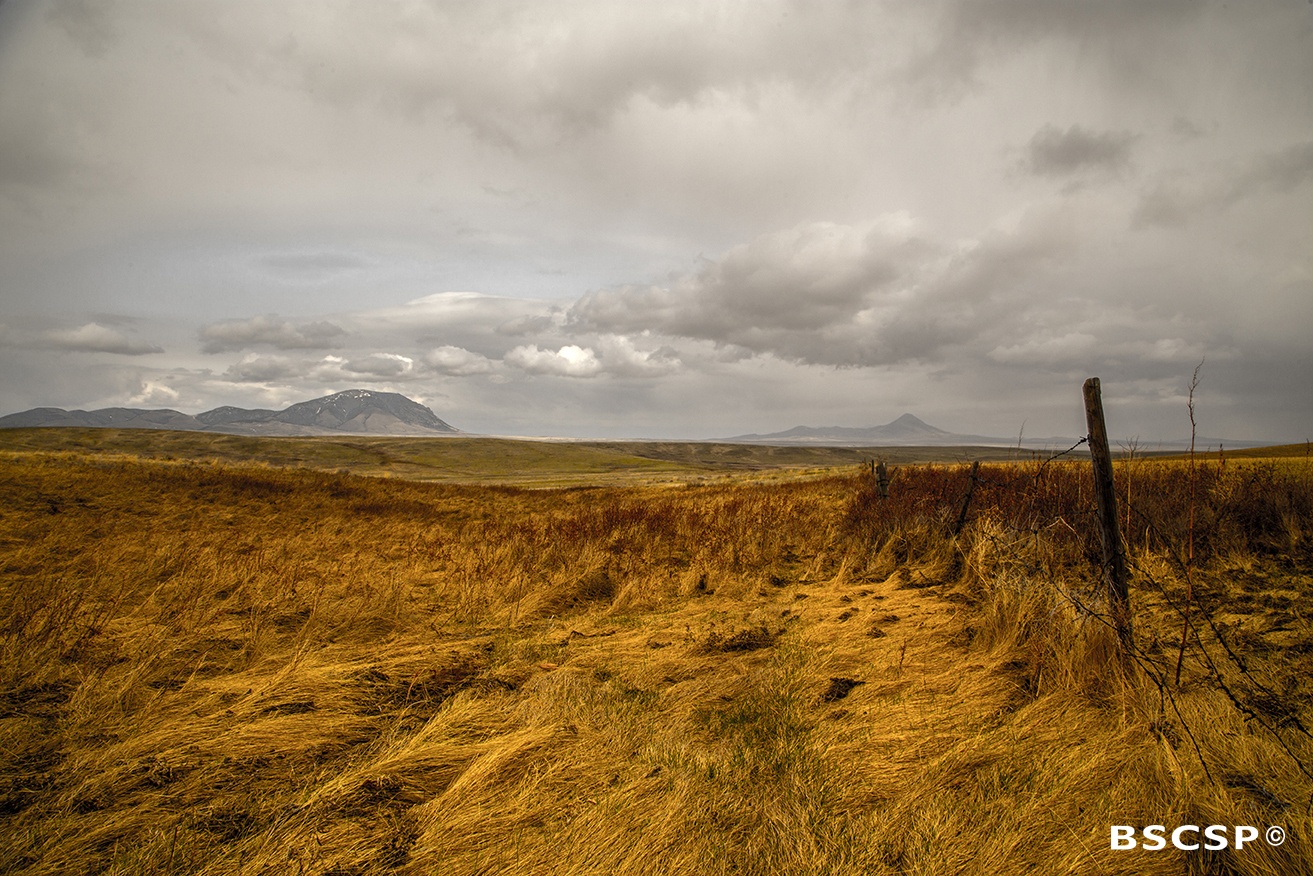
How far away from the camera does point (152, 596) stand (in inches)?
263

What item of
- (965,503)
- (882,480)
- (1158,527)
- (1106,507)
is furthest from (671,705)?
(882,480)

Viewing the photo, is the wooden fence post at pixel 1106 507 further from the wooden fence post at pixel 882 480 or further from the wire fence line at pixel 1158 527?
the wooden fence post at pixel 882 480

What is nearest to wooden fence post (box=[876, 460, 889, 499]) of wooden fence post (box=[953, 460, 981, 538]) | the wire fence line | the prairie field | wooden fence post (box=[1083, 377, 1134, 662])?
the wire fence line

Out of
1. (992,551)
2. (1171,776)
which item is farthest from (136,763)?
(992,551)

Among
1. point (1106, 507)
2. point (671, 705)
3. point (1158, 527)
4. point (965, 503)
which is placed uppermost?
point (1106, 507)

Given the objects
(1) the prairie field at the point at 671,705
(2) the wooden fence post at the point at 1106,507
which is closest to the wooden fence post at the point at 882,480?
(1) the prairie field at the point at 671,705

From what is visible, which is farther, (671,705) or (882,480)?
(882,480)

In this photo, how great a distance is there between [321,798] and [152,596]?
18.2 ft

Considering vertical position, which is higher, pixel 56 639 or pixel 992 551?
pixel 992 551

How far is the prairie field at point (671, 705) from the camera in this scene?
2.70 meters

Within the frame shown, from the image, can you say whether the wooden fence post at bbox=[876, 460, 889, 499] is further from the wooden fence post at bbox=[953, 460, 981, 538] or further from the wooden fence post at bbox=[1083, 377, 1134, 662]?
the wooden fence post at bbox=[1083, 377, 1134, 662]

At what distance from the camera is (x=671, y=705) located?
14.3 ft

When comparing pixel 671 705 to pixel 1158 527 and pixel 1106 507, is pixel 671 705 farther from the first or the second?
pixel 1158 527

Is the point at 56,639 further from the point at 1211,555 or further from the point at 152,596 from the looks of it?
the point at 1211,555
